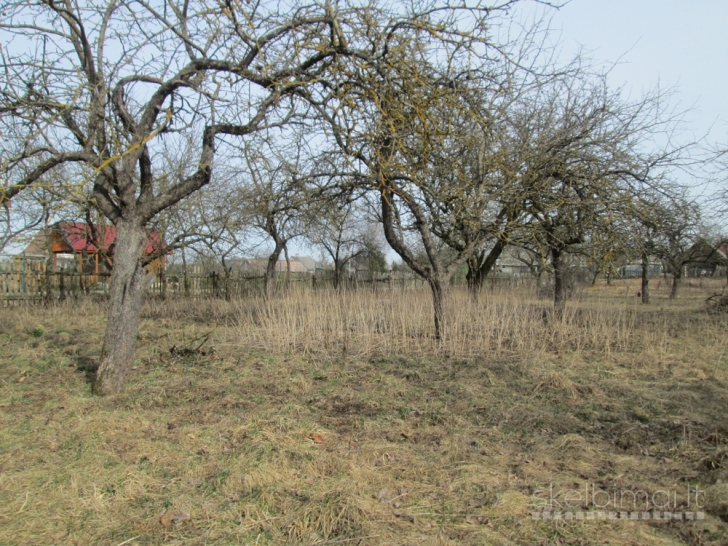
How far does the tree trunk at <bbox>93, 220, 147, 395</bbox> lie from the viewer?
4.69 metres

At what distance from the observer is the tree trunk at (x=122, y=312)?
469 cm

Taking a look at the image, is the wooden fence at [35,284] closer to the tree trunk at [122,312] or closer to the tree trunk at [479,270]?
the tree trunk at [122,312]

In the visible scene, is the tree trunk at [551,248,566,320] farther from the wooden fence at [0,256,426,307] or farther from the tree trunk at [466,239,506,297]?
the wooden fence at [0,256,426,307]

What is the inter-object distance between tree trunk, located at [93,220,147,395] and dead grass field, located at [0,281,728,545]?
0.24 m

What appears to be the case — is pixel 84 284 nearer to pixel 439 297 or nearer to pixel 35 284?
pixel 35 284

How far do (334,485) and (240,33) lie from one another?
149 inches

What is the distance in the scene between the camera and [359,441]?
3535 mm

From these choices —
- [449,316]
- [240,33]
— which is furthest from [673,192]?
[240,33]

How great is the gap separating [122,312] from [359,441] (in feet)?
9.37

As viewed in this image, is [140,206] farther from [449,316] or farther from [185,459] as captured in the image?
[449,316]

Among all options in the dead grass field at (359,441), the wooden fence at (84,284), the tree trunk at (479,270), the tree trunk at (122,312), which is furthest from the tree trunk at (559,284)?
the tree trunk at (122,312)

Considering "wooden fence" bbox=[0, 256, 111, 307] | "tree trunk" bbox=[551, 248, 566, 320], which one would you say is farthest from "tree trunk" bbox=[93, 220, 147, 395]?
"wooden fence" bbox=[0, 256, 111, 307]

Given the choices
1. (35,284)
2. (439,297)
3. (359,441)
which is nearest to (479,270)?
(439,297)

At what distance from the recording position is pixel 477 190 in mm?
6727
